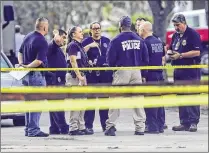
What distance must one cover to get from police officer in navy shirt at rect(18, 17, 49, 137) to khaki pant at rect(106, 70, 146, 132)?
1066mm

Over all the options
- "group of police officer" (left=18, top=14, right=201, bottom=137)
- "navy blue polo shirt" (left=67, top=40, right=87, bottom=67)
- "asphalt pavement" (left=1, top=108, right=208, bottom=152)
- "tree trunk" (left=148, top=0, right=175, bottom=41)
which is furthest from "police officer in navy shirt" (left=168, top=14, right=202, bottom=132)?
"tree trunk" (left=148, top=0, right=175, bottom=41)

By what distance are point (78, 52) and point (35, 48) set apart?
73 centimetres

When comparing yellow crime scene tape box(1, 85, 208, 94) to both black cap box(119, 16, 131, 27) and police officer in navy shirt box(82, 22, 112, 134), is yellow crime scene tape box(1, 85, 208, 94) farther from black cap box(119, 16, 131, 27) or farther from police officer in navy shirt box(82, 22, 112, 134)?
police officer in navy shirt box(82, 22, 112, 134)

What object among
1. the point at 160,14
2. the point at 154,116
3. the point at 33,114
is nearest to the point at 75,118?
the point at 33,114

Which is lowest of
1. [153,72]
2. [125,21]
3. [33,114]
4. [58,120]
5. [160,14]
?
[58,120]

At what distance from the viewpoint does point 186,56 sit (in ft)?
46.0

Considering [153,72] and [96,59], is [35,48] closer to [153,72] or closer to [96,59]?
[96,59]

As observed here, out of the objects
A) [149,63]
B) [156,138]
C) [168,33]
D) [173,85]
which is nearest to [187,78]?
[149,63]

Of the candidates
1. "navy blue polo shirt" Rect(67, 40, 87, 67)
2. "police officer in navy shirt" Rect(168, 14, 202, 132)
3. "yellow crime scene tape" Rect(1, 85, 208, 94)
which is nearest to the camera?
"yellow crime scene tape" Rect(1, 85, 208, 94)

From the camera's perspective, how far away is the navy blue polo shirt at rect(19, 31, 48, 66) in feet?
43.7

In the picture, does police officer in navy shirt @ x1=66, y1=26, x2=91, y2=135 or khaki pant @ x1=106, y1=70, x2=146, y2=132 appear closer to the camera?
khaki pant @ x1=106, y1=70, x2=146, y2=132

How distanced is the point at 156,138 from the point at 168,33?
23154 mm

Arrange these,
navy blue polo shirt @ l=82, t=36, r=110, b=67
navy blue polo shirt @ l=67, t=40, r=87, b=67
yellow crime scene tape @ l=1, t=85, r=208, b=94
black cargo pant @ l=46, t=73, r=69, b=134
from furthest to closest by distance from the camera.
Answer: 1. navy blue polo shirt @ l=82, t=36, r=110, b=67
2. black cargo pant @ l=46, t=73, r=69, b=134
3. navy blue polo shirt @ l=67, t=40, r=87, b=67
4. yellow crime scene tape @ l=1, t=85, r=208, b=94

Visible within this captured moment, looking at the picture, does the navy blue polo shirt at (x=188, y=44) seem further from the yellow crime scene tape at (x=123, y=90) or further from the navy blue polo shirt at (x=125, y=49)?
the yellow crime scene tape at (x=123, y=90)
